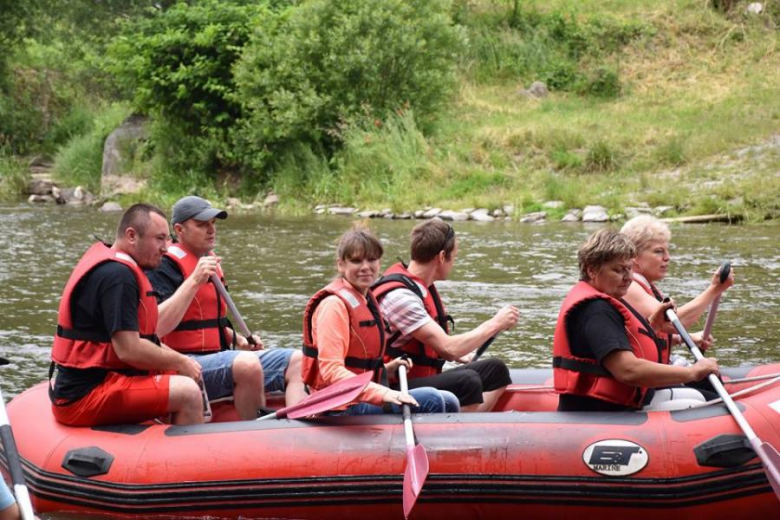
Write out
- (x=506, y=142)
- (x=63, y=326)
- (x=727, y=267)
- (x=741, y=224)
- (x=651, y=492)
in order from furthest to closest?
1. (x=506, y=142)
2. (x=741, y=224)
3. (x=727, y=267)
4. (x=63, y=326)
5. (x=651, y=492)

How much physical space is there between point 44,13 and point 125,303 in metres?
20.8

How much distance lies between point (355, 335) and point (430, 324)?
366mm

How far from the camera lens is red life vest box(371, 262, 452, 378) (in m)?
4.60

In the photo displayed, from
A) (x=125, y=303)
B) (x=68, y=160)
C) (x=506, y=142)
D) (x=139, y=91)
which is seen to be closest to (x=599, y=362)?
(x=125, y=303)

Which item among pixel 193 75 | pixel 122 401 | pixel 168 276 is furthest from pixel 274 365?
pixel 193 75

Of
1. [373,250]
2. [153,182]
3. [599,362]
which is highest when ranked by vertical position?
[373,250]

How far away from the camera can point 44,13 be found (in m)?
23.4

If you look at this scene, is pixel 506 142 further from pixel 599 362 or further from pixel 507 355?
pixel 599 362

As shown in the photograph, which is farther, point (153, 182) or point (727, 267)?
point (153, 182)

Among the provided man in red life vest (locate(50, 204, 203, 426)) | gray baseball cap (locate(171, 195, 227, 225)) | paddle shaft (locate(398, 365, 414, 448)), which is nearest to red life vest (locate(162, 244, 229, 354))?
gray baseball cap (locate(171, 195, 227, 225))

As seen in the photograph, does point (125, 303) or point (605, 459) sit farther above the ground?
point (125, 303)

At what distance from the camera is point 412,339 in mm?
4641

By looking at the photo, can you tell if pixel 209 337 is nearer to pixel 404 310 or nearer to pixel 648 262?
pixel 404 310

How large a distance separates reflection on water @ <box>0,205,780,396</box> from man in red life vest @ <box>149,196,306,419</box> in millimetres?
1747
